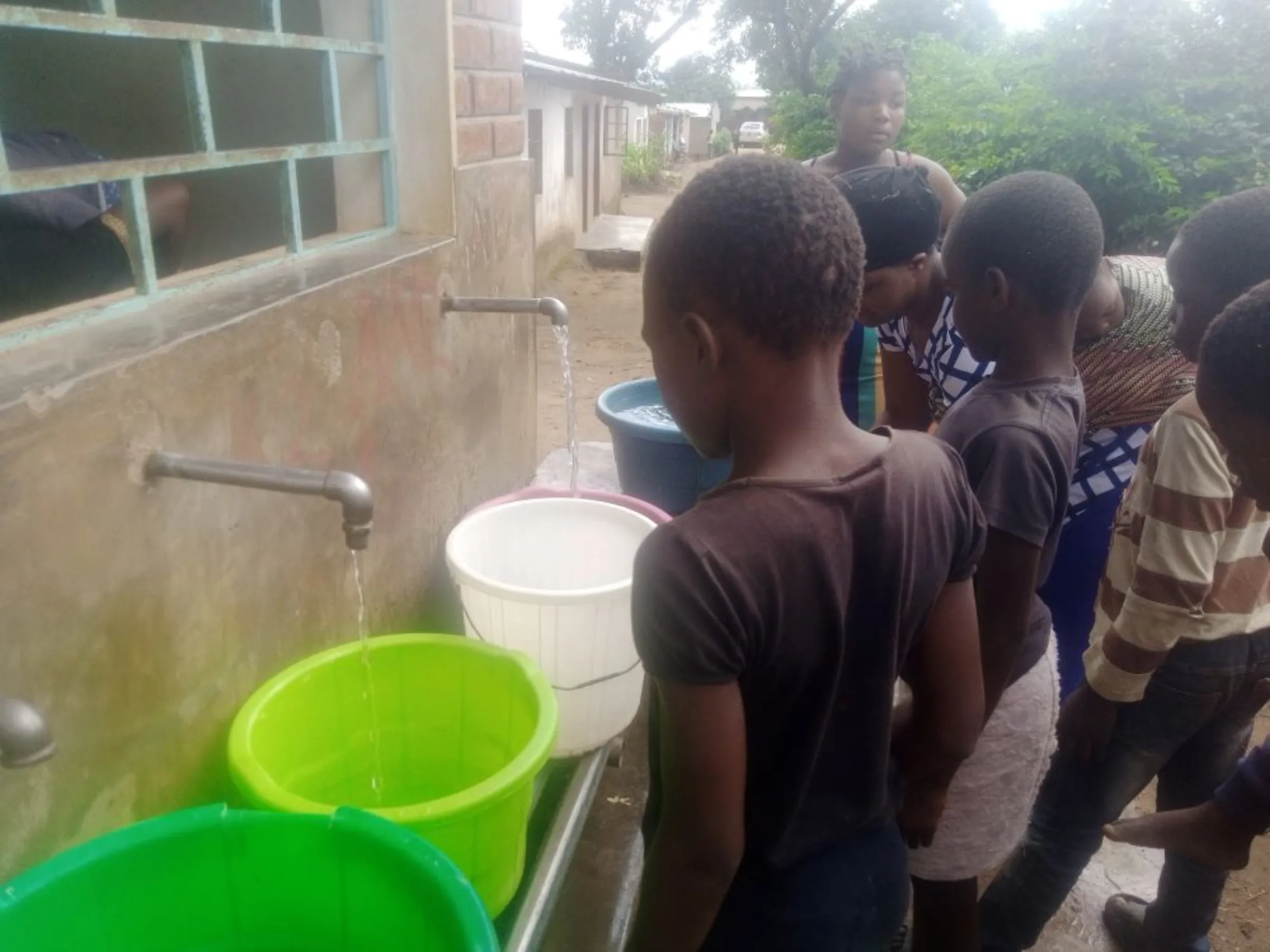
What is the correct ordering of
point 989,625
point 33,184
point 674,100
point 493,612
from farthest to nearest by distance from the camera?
point 674,100 < point 493,612 < point 989,625 < point 33,184

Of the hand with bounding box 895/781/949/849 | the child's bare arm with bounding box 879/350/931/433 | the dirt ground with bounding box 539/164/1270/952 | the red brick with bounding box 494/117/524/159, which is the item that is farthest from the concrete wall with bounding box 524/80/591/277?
the hand with bounding box 895/781/949/849

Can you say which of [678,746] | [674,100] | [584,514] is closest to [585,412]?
[584,514]

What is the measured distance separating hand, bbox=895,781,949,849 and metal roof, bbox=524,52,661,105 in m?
8.54

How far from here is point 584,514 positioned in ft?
7.77

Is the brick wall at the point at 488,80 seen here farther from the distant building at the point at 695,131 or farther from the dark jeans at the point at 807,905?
the distant building at the point at 695,131

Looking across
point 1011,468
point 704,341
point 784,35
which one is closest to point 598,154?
point 784,35

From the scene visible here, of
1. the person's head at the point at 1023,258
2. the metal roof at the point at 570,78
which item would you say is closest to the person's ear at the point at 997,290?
the person's head at the point at 1023,258

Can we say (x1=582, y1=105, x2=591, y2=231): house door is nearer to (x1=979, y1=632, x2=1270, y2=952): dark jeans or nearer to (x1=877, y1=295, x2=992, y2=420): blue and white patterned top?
(x1=877, y1=295, x2=992, y2=420): blue and white patterned top

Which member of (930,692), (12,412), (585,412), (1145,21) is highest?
(1145,21)

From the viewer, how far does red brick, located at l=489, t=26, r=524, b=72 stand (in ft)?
7.80

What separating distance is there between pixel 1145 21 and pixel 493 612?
25.3 feet

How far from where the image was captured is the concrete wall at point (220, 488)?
3.82ft

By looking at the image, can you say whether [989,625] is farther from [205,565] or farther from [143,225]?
[143,225]

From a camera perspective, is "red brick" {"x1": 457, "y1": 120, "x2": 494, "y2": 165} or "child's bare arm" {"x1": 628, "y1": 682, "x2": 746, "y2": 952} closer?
"child's bare arm" {"x1": 628, "y1": 682, "x2": 746, "y2": 952}
